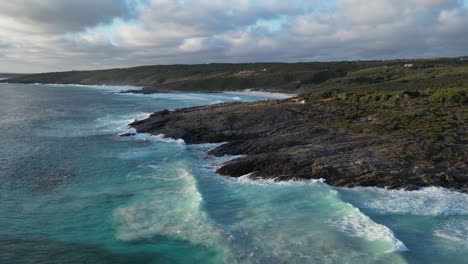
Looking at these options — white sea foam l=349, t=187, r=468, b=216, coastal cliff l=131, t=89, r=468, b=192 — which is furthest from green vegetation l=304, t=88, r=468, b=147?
white sea foam l=349, t=187, r=468, b=216

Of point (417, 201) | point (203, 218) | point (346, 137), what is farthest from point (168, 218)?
point (346, 137)

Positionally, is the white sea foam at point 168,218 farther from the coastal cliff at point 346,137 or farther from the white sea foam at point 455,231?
the white sea foam at point 455,231

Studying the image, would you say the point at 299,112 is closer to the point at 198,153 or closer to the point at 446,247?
the point at 198,153

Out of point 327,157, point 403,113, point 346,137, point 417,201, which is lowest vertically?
point 417,201

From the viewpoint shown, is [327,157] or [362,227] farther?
[327,157]

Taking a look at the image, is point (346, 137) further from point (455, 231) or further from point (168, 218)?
point (168, 218)

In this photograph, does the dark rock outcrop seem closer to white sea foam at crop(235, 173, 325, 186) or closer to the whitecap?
white sea foam at crop(235, 173, 325, 186)
